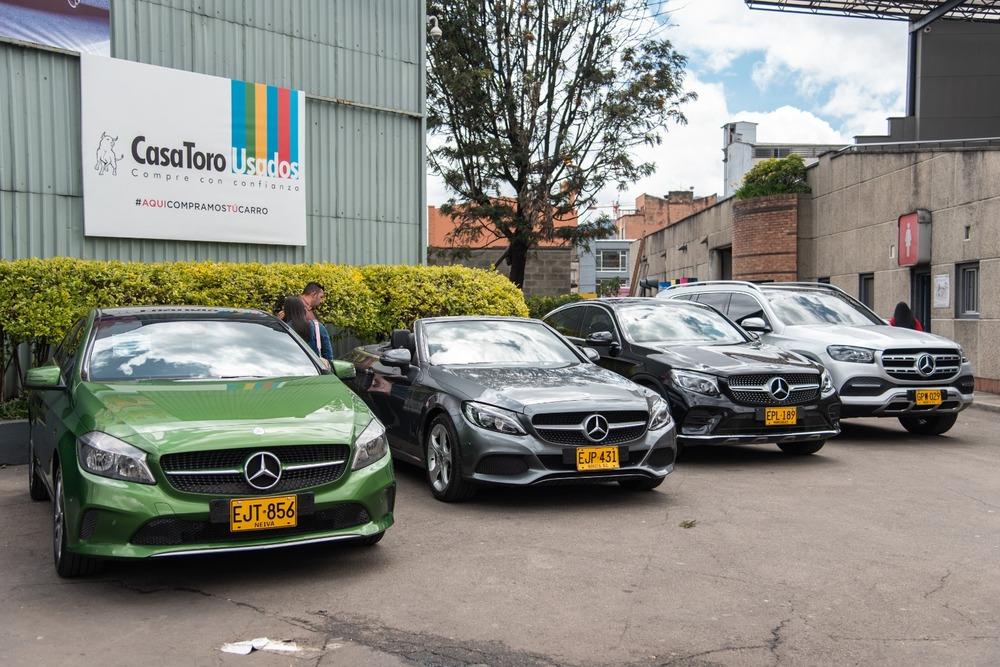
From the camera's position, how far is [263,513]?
5027mm

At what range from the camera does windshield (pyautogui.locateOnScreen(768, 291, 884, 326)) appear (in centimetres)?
1216

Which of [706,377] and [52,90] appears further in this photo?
[52,90]

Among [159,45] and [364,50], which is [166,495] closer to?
[159,45]

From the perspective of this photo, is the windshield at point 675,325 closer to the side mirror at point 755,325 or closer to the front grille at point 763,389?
the side mirror at point 755,325

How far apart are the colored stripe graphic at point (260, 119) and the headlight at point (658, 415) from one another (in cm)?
770

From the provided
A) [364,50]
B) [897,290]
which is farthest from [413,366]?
[897,290]

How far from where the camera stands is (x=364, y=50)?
1445 cm

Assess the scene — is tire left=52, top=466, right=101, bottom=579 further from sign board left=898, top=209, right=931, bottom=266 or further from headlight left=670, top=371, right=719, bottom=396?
sign board left=898, top=209, right=931, bottom=266

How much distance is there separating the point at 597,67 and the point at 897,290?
959cm

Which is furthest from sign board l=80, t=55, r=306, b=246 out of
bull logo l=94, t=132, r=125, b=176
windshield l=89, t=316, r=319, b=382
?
windshield l=89, t=316, r=319, b=382

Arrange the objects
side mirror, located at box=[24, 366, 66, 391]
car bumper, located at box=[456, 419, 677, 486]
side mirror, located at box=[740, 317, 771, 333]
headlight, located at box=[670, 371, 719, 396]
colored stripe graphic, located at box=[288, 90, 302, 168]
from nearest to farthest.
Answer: side mirror, located at box=[24, 366, 66, 391]
car bumper, located at box=[456, 419, 677, 486]
headlight, located at box=[670, 371, 719, 396]
side mirror, located at box=[740, 317, 771, 333]
colored stripe graphic, located at box=[288, 90, 302, 168]

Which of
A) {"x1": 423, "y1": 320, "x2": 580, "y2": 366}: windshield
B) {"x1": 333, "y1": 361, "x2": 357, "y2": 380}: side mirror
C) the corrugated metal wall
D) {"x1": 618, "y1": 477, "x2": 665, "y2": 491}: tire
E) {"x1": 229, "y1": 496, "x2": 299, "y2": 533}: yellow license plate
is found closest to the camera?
{"x1": 229, "y1": 496, "x2": 299, "y2": 533}: yellow license plate

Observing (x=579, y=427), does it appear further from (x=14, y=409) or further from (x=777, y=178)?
(x=777, y=178)

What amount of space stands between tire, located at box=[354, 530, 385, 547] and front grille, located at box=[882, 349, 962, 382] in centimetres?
697
